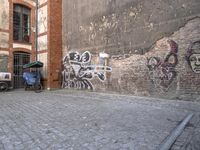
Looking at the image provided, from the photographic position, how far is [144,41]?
11281 mm

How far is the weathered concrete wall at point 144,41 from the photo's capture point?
982cm

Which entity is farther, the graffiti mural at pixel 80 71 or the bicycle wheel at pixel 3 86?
the bicycle wheel at pixel 3 86

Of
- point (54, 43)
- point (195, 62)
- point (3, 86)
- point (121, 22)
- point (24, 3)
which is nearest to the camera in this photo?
point (195, 62)

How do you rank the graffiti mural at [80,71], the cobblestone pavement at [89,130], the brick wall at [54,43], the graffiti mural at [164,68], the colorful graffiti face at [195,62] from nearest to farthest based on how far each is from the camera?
the cobblestone pavement at [89,130] → the colorful graffiti face at [195,62] → the graffiti mural at [164,68] → the graffiti mural at [80,71] → the brick wall at [54,43]

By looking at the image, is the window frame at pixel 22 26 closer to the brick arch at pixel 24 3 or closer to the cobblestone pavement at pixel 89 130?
the brick arch at pixel 24 3

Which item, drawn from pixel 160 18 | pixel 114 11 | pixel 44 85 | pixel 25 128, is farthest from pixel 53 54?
pixel 25 128

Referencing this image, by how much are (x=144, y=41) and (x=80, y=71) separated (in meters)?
5.30

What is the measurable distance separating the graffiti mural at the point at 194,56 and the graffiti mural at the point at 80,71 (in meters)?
4.67

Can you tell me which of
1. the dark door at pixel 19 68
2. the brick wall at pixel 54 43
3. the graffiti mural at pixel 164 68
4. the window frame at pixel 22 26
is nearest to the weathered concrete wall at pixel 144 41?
the graffiti mural at pixel 164 68

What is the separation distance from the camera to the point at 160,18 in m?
10.7

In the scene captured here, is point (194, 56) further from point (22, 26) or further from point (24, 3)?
point (24, 3)

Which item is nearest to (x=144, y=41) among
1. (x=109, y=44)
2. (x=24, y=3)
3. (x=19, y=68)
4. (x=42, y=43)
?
(x=109, y=44)

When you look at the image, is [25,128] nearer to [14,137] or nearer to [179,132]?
[14,137]

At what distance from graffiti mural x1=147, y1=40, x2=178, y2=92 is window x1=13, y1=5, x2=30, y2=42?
1042 cm
